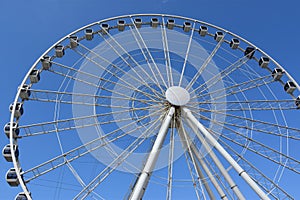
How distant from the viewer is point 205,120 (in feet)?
57.3

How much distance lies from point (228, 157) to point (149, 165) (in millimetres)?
3722

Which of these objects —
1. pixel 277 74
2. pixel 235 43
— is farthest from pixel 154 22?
pixel 277 74

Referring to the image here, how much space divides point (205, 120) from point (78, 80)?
6.97 m

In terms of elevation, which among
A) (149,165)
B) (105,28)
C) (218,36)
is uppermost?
(218,36)

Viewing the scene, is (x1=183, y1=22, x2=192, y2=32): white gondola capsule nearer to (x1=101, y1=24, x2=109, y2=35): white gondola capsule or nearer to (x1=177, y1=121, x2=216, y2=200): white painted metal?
(x1=101, y1=24, x2=109, y2=35): white gondola capsule

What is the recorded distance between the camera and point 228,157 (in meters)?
14.9

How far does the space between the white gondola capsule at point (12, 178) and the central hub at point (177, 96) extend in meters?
7.83

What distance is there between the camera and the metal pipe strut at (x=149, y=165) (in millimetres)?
12740

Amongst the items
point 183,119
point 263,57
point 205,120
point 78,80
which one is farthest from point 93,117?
point 263,57

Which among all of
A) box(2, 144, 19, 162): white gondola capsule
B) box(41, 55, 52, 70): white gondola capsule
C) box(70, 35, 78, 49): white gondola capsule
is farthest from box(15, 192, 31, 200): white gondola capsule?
box(70, 35, 78, 49): white gondola capsule

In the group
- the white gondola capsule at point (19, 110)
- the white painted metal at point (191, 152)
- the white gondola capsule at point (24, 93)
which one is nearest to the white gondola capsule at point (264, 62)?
the white painted metal at point (191, 152)

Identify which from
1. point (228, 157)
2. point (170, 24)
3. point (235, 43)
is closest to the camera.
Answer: point (228, 157)

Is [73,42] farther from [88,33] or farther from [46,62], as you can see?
[46,62]

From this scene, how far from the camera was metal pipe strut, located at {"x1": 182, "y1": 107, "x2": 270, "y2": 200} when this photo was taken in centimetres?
1389
